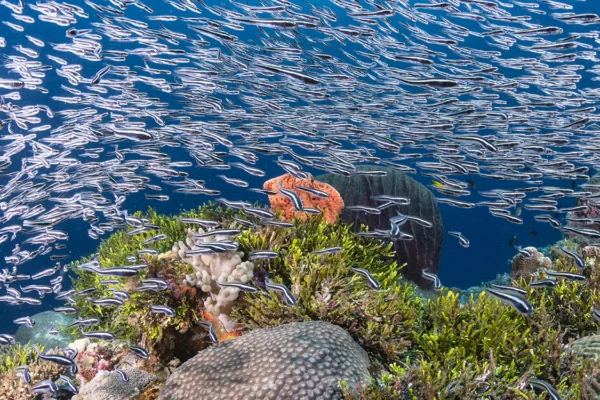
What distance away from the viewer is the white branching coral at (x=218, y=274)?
5.49 metres

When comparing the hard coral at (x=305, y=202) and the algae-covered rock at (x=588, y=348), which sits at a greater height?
the algae-covered rock at (x=588, y=348)

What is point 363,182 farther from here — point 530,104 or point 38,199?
point 38,199

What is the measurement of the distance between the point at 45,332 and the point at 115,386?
9794 mm

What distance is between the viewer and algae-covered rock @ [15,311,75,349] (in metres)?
12.0

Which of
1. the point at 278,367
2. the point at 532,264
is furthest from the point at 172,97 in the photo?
the point at 278,367

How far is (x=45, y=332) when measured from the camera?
12.6 m

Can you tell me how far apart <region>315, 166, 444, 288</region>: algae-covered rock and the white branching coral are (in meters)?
6.04

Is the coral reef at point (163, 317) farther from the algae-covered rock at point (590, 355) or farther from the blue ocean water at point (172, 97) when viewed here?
the blue ocean water at point (172, 97)

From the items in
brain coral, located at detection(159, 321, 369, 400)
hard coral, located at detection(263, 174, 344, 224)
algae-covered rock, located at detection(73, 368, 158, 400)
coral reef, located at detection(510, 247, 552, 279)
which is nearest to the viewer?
brain coral, located at detection(159, 321, 369, 400)

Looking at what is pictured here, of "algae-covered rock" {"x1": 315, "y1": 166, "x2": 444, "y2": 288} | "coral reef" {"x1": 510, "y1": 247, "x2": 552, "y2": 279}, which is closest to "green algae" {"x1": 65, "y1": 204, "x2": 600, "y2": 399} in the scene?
"coral reef" {"x1": 510, "y1": 247, "x2": 552, "y2": 279}

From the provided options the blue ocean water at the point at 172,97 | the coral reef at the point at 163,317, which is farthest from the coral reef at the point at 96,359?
the blue ocean water at the point at 172,97

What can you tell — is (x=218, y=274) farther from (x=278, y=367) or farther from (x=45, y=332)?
(x=45, y=332)

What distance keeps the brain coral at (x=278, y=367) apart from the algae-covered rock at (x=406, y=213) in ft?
23.8

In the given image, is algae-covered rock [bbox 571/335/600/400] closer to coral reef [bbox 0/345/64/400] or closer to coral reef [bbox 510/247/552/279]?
coral reef [bbox 510/247/552/279]
